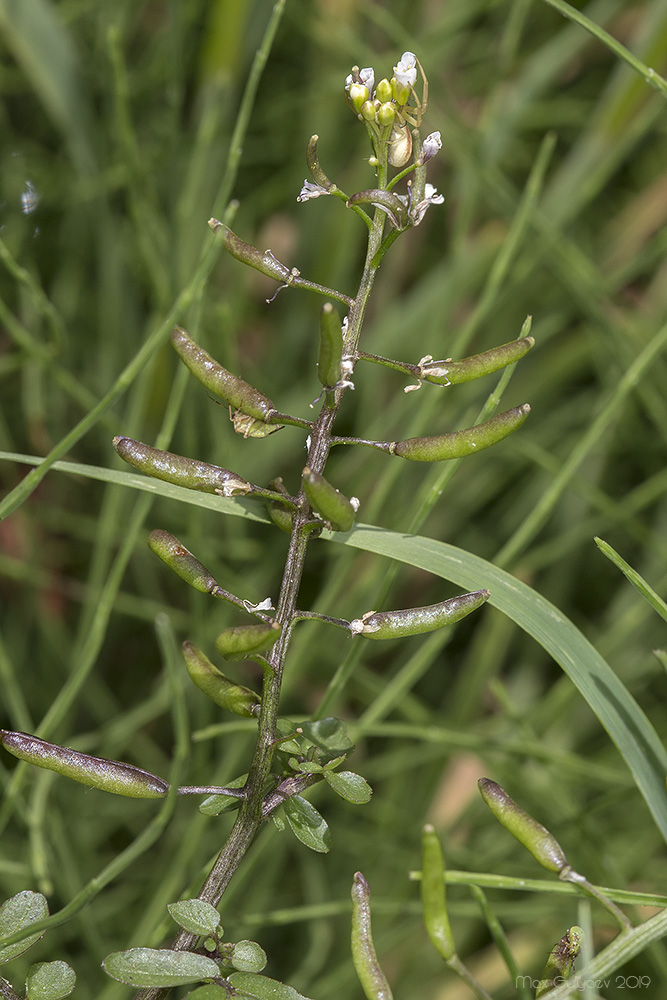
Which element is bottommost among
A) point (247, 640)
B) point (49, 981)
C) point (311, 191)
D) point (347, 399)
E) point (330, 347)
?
point (49, 981)

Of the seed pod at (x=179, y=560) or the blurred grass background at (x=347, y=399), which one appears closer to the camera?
the seed pod at (x=179, y=560)

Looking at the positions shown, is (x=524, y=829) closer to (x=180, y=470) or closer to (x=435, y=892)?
(x=435, y=892)

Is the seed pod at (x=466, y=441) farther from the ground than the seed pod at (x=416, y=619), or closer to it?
farther from the ground

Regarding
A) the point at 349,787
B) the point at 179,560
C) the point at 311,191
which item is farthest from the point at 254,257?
the point at 349,787

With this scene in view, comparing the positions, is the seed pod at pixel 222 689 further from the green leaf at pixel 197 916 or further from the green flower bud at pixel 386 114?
the green flower bud at pixel 386 114

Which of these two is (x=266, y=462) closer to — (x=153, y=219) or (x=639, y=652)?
(x=153, y=219)

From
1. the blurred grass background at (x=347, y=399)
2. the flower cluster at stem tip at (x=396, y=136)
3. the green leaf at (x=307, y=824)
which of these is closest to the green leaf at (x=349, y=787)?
the green leaf at (x=307, y=824)
